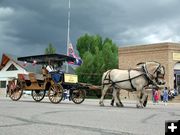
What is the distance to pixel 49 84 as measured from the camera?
19.8m

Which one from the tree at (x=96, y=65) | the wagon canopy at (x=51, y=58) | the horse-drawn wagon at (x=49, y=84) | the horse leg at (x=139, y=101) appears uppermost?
the tree at (x=96, y=65)

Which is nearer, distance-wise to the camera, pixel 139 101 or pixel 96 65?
pixel 139 101

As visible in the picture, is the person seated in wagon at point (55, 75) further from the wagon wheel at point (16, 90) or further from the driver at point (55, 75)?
the wagon wheel at point (16, 90)

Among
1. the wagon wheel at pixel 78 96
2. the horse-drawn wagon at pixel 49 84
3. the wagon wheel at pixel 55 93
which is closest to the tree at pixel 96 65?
the horse-drawn wagon at pixel 49 84

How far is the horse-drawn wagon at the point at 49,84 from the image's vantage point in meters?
19.1

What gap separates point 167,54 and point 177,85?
460 cm

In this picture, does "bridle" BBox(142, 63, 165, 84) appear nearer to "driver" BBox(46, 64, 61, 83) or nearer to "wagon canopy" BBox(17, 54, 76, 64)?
"driver" BBox(46, 64, 61, 83)

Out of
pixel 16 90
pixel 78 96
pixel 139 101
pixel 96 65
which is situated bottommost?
pixel 139 101

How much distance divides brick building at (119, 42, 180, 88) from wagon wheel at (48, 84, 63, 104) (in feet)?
78.3

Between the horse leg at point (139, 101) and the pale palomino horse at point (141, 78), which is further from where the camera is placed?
the pale palomino horse at point (141, 78)

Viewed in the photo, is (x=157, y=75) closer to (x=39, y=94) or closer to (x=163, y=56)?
(x=39, y=94)

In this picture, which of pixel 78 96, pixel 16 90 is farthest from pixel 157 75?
pixel 16 90

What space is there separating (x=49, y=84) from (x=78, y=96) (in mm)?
1830

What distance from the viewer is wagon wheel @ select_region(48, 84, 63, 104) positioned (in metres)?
18.8
